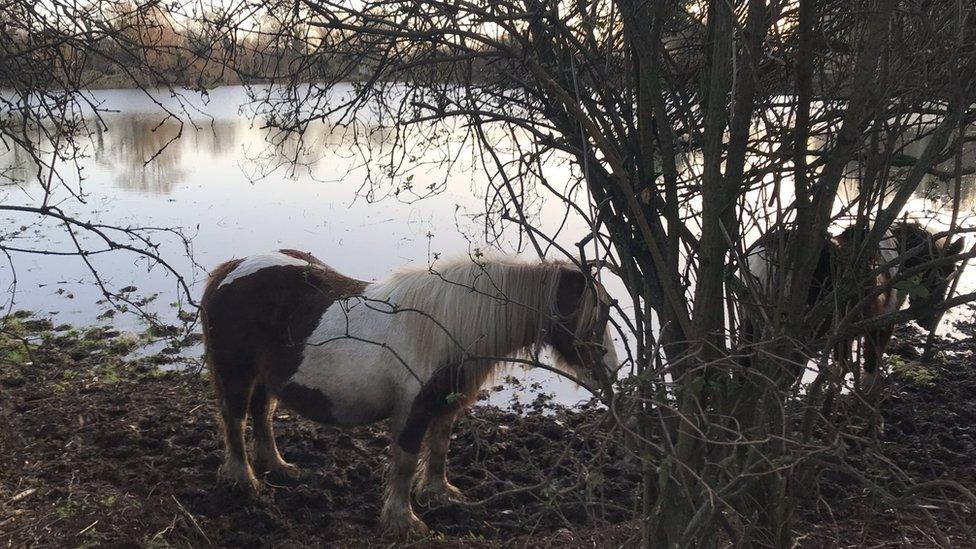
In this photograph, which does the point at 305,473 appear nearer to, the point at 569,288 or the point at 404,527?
the point at 404,527

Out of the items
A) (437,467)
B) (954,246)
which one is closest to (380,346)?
(437,467)

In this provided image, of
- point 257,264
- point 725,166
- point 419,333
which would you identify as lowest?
point 419,333

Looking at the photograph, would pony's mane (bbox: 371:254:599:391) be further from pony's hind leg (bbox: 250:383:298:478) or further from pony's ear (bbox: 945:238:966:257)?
pony's ear (bbox: 945:238:966:257)

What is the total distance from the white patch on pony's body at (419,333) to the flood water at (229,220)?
1.54 m

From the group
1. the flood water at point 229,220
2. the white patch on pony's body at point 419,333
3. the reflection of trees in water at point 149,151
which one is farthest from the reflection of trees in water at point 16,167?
the white patch on pony's body at point 419,333

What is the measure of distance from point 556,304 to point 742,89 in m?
1.88

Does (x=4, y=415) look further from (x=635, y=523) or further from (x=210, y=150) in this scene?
(x=210, y=150)

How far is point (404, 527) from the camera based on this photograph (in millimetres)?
3754

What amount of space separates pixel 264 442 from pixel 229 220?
22.3ft

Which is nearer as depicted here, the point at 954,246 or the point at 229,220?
the point at 954,246

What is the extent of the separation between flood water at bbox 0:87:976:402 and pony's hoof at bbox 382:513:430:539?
2.02 metres

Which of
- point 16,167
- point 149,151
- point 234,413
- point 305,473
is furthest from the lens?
point 149,151

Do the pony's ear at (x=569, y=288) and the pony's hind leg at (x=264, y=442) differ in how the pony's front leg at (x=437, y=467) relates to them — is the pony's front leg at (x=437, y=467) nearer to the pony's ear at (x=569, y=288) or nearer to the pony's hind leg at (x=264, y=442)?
the pony's hind leg at (x=264, y=442)

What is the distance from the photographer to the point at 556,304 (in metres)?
3.60
